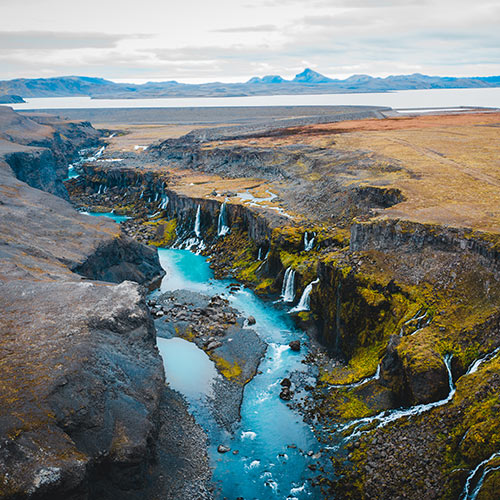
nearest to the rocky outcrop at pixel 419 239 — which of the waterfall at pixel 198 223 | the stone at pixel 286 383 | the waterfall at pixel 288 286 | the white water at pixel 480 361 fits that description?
the white water at pixel 480 361

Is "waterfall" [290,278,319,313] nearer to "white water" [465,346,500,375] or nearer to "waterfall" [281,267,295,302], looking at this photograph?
"waterfall" [281,267,295,302]

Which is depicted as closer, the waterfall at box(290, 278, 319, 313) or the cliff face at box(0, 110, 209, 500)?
the cliff face at box(0, 110, 209, 500)

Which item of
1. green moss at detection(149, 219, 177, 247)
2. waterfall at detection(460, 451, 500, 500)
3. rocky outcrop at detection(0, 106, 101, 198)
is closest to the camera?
waterfall at detection(460, 451, 500, 500)

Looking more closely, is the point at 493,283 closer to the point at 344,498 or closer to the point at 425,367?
the point at 425,367

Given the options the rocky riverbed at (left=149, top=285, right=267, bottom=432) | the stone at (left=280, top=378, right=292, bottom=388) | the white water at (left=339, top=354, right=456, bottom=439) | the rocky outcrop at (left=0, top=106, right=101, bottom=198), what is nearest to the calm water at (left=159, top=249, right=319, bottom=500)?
the stone at (left=280, top=378, right=292, bottom=388)

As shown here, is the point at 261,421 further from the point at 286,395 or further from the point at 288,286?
the point at 288,286

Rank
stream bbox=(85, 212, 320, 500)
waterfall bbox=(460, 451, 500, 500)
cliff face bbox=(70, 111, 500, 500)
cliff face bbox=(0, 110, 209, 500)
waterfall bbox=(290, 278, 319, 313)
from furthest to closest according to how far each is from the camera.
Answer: waterfall bbox=(290, 278, 319, 313), stream bbox=(85, 212, 320, 500), cliff face bbox=(70, 111, 500, 500), waterfall bbox=(460, 451, 500, 500), cliff face bbox=(0, 110, 209, 500)

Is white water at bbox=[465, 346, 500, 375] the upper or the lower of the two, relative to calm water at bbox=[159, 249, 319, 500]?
upper

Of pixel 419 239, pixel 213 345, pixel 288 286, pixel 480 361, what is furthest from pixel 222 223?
pixel 480 361

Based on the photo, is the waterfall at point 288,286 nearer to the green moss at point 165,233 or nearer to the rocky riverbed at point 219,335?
the rocky riverbed at point 219,335
